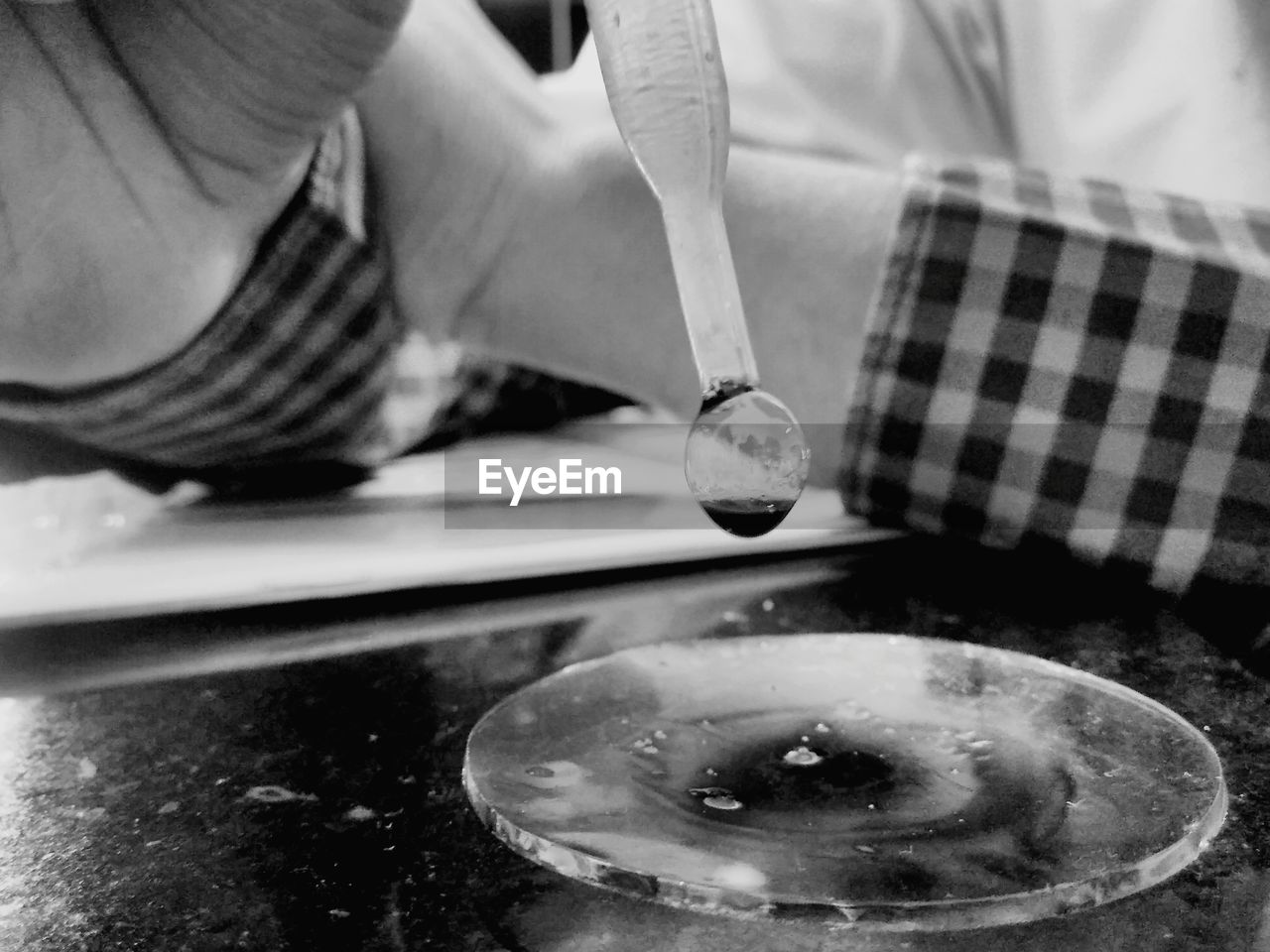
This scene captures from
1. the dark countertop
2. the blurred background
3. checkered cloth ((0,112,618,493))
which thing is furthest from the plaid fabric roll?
the blurred background

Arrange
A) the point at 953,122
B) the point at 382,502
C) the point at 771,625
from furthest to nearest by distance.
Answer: the point at 953,122 < the point at 382,502 < the point at 771,625

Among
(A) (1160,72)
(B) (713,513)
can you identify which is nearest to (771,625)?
(B) (713,513)

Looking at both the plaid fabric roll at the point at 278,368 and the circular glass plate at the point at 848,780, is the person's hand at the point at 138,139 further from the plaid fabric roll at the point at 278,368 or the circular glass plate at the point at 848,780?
the circular glass plate at the point at 848,780

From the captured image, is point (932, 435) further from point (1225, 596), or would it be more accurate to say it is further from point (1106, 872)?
point (1106, 872)

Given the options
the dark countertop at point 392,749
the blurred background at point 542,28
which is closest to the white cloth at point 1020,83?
the dark countertop at point 392,749

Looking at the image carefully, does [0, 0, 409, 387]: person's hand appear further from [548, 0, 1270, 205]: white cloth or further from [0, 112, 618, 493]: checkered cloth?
[548, 0, 1270, 205]: white cloth
